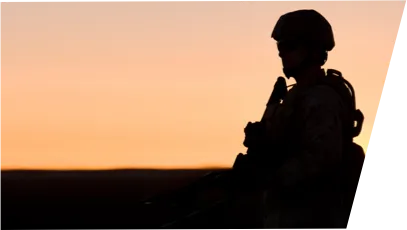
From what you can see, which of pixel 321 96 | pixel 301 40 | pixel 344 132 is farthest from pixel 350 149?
pixel 301 40

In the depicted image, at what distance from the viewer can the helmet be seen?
21.8 feet

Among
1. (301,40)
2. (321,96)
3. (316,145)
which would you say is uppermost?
(301,40)

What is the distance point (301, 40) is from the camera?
263 inches

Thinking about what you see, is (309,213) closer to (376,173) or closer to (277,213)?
(277,213)

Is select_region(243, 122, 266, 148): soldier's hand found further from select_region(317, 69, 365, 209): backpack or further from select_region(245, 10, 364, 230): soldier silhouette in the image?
select_region(317, 69, 365, 209): backpack

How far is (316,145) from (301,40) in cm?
84

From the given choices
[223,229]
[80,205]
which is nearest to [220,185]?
[223,229]

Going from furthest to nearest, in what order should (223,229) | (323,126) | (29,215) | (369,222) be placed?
(29,215) < (223,229) < (369,222) < (323,126)

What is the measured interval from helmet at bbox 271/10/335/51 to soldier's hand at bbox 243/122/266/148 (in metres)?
0.60

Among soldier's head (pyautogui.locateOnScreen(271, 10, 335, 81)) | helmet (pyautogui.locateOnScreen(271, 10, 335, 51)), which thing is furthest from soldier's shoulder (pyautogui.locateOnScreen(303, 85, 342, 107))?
helmet (pyautogui.locateOnScreen(271, 10, 335, 51))

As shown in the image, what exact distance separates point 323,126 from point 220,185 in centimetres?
78

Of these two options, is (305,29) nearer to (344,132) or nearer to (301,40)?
(301,40)

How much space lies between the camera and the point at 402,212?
18.6 m

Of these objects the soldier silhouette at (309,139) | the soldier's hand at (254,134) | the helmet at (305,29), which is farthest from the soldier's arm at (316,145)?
the helmet at (305,29)
